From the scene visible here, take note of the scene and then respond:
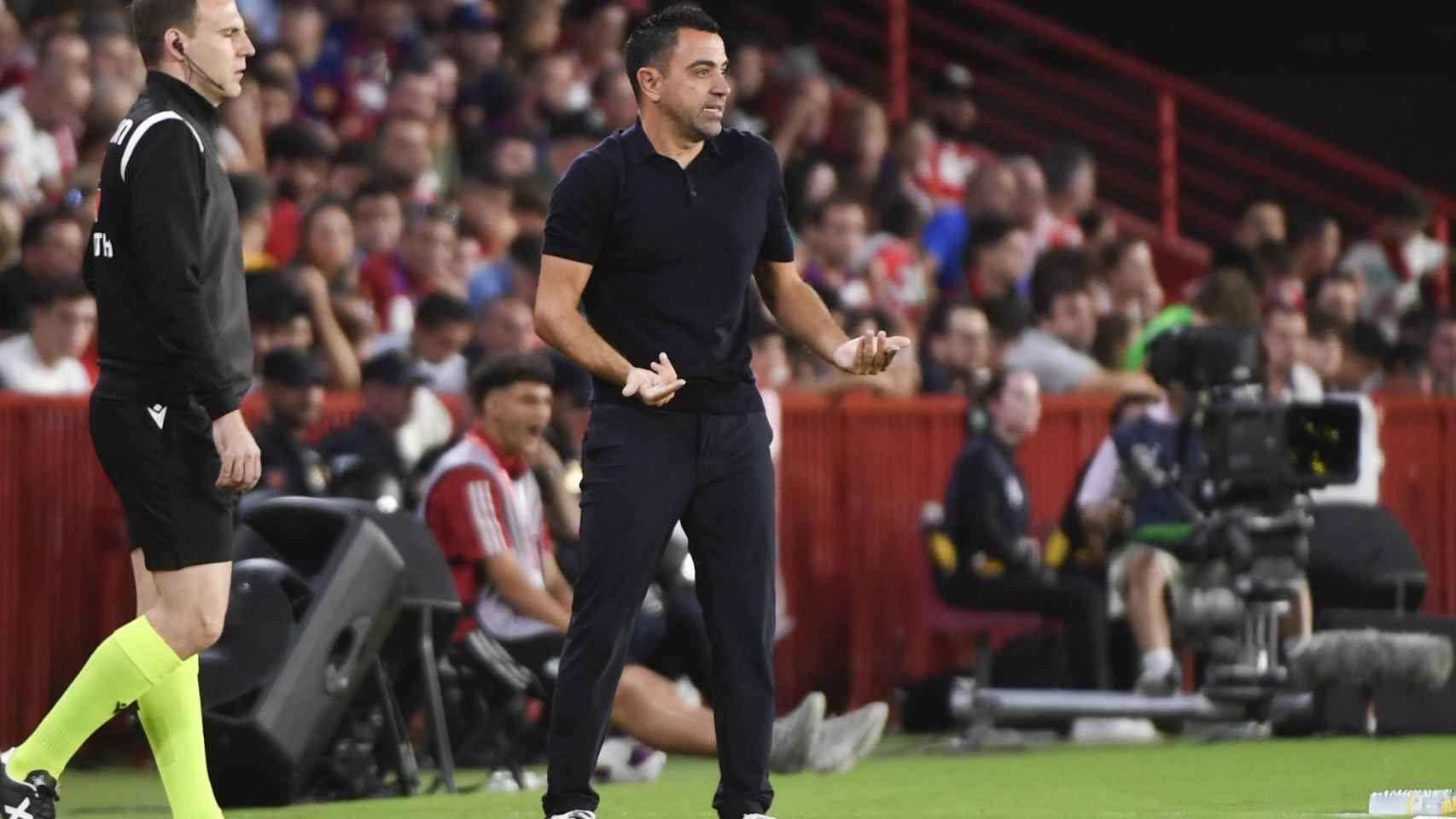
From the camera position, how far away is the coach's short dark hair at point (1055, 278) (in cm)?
1398

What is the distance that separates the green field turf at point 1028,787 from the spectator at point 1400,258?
682 cm

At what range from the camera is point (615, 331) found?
6492mm

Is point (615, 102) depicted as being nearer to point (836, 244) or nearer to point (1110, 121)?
point (836, 244)

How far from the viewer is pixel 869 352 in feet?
20.6

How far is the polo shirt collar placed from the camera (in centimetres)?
650

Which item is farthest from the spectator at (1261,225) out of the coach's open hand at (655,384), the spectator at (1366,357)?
the coach's open hand at (655,384)

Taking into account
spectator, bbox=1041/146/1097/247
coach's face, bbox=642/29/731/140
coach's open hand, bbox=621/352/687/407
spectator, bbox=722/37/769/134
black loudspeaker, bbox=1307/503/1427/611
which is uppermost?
spectator, bbox=722/37/769/134

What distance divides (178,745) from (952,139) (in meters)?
12.4

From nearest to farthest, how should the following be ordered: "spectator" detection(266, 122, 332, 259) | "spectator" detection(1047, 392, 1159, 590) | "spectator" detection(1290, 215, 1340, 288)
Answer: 1. "spectator" detection(1047, 392, 1159, 590)
2. "spectator" detection(266, 122, 332, 259)
3. "spectator" detection(1290, 215, 1340, 288)

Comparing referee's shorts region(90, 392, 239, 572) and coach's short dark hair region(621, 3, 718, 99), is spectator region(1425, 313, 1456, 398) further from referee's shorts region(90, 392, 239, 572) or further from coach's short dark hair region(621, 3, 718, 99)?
referee's shorts region(90, 392, 239, 572)

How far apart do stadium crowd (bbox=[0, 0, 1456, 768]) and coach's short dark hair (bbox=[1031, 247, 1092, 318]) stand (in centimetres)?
2

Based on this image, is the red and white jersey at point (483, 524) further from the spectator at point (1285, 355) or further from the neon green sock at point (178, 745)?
the spectator at point (1285, 355)

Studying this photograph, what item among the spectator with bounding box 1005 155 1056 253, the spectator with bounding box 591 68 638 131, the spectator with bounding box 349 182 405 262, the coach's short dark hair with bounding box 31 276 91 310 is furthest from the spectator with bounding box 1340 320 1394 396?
the coach's short dark hair with bounding box 31 276 91 310

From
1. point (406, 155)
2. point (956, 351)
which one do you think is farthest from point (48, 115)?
point (956, 351)
